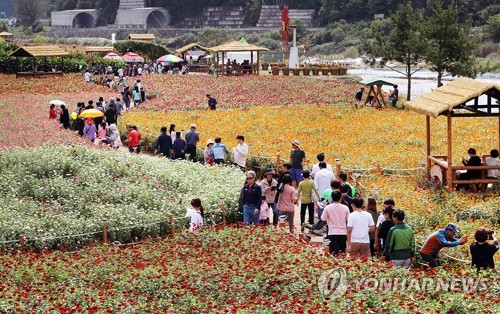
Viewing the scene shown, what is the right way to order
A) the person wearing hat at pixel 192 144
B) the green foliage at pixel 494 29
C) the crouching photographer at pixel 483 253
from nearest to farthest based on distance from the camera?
the crouching photographer at pixel 483 253, the person wearing hat at pixel 192 144, the green foliage at pixel 494 29

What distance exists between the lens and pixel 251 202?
1673 cm

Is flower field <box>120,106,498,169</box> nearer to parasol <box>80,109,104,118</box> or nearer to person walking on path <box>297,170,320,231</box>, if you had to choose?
parasol <box>80,109,104,118</box>

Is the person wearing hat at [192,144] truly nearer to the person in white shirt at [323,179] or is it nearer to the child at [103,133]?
the child at [103,133]

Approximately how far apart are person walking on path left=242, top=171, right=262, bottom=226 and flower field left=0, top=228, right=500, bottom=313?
1474 mm

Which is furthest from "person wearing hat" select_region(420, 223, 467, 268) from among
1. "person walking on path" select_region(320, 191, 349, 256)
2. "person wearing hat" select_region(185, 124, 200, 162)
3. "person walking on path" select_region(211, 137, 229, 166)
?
"person wearing hat" select_region(185, 124, 200, 162)

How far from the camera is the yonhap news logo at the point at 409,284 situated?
1190cm

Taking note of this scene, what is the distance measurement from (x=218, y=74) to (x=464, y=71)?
23053 mm

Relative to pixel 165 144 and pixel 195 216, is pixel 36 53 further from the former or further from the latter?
pixel 195 216

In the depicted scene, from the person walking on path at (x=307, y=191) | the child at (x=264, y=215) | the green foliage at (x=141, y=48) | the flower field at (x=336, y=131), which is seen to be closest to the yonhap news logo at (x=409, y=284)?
→ the child at (x=264, y=215)

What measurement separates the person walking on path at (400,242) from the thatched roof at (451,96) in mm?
7089

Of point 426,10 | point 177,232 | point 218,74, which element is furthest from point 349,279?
point 426,10

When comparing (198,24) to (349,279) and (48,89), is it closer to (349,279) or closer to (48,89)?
(48,89)

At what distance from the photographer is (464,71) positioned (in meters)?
43.4

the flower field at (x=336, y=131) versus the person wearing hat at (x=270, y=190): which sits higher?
the flower field at (x=336, y=131)
